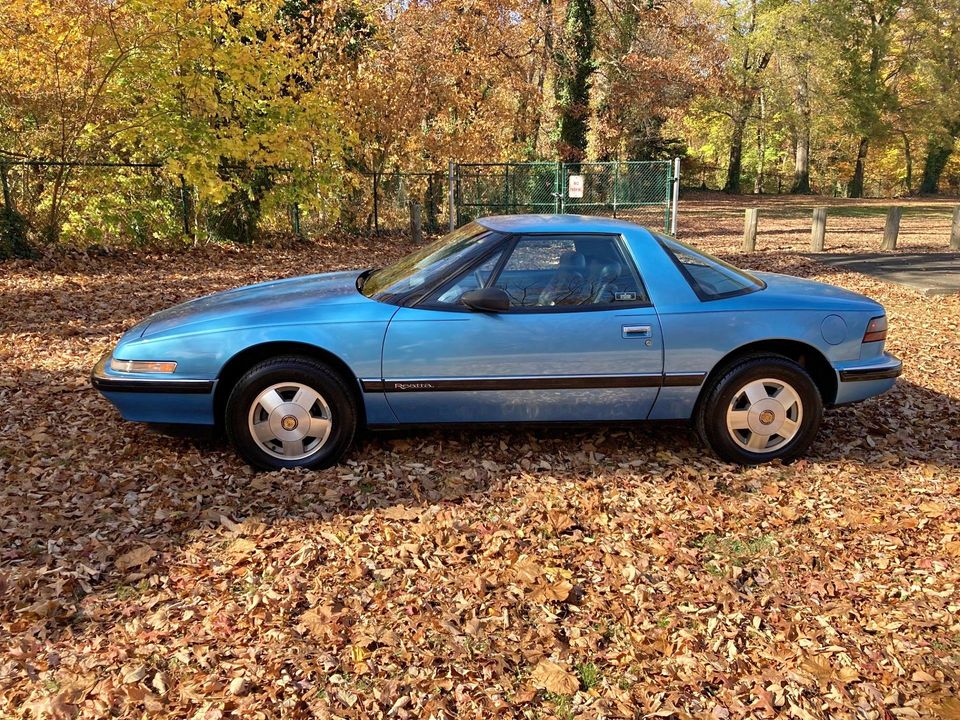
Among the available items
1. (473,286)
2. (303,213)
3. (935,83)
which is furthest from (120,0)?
(935,83)

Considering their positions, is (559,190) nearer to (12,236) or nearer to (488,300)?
(12,236)

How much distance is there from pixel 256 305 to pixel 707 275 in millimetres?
2666

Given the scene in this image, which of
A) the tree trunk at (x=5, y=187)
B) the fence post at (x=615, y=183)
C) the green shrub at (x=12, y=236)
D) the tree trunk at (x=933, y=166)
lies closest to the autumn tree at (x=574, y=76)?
the fence post at (x=615, y=183)

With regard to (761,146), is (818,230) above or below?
below

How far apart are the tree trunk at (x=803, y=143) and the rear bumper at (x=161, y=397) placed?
38702 mm

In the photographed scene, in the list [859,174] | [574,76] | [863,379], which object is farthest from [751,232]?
[859,174]

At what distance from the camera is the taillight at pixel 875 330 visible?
14.7ft

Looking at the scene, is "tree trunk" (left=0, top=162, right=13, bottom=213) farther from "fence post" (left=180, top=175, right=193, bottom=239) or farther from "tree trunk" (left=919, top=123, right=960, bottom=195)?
"tree trunk" (left=919, top=123, right=960, bottom=195)

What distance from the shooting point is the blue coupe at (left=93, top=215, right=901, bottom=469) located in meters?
4.15

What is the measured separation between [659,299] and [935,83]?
4304 cm

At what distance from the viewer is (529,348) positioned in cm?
420

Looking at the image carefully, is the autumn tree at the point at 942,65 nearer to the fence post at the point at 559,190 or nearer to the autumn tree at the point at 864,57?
the autumn tree at the point at 864,57

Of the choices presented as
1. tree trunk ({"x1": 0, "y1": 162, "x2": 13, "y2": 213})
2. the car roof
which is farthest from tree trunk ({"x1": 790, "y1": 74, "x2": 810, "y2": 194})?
the car roof

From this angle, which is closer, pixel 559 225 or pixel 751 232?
pixel 559 225
